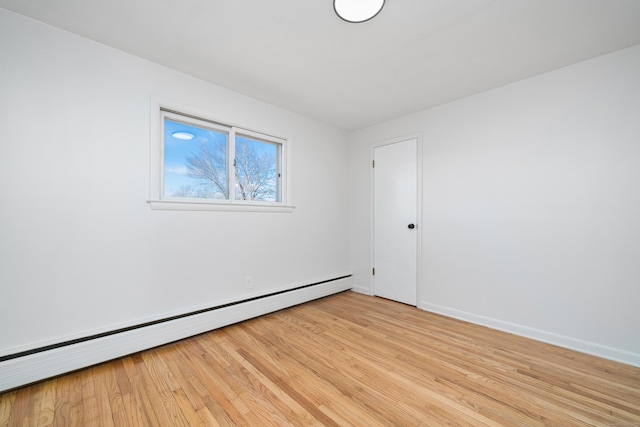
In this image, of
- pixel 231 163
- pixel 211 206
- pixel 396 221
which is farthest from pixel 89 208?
pixel 396 221

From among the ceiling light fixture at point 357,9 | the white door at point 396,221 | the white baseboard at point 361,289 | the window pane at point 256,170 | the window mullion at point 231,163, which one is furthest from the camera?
the white baseboard at point 361,289

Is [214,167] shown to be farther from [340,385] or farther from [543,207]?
[543,207]

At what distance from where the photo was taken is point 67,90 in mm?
1887

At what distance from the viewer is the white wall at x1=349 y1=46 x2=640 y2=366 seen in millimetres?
2059

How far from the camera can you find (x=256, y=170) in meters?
3.11

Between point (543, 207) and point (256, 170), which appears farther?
point (256, 170)

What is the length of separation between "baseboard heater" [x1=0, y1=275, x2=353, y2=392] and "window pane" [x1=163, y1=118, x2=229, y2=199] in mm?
Result: 1171

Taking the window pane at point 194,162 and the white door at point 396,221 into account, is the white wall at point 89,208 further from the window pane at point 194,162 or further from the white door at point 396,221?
the white door at point 396,221

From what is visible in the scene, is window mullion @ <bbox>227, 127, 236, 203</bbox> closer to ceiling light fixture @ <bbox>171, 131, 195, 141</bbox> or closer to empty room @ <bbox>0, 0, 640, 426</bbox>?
empty room @ <bbox>0, 0, 640, 426</bbox>

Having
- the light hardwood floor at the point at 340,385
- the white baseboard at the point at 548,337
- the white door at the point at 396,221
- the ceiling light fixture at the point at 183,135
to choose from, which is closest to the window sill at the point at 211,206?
the ceiling light fixture at the point at 183,135

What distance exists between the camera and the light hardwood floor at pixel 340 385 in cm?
145

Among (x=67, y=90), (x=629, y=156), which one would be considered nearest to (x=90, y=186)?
(x=67, y=90)

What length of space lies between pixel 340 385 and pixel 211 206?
195 cm

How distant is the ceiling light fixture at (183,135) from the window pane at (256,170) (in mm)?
483
